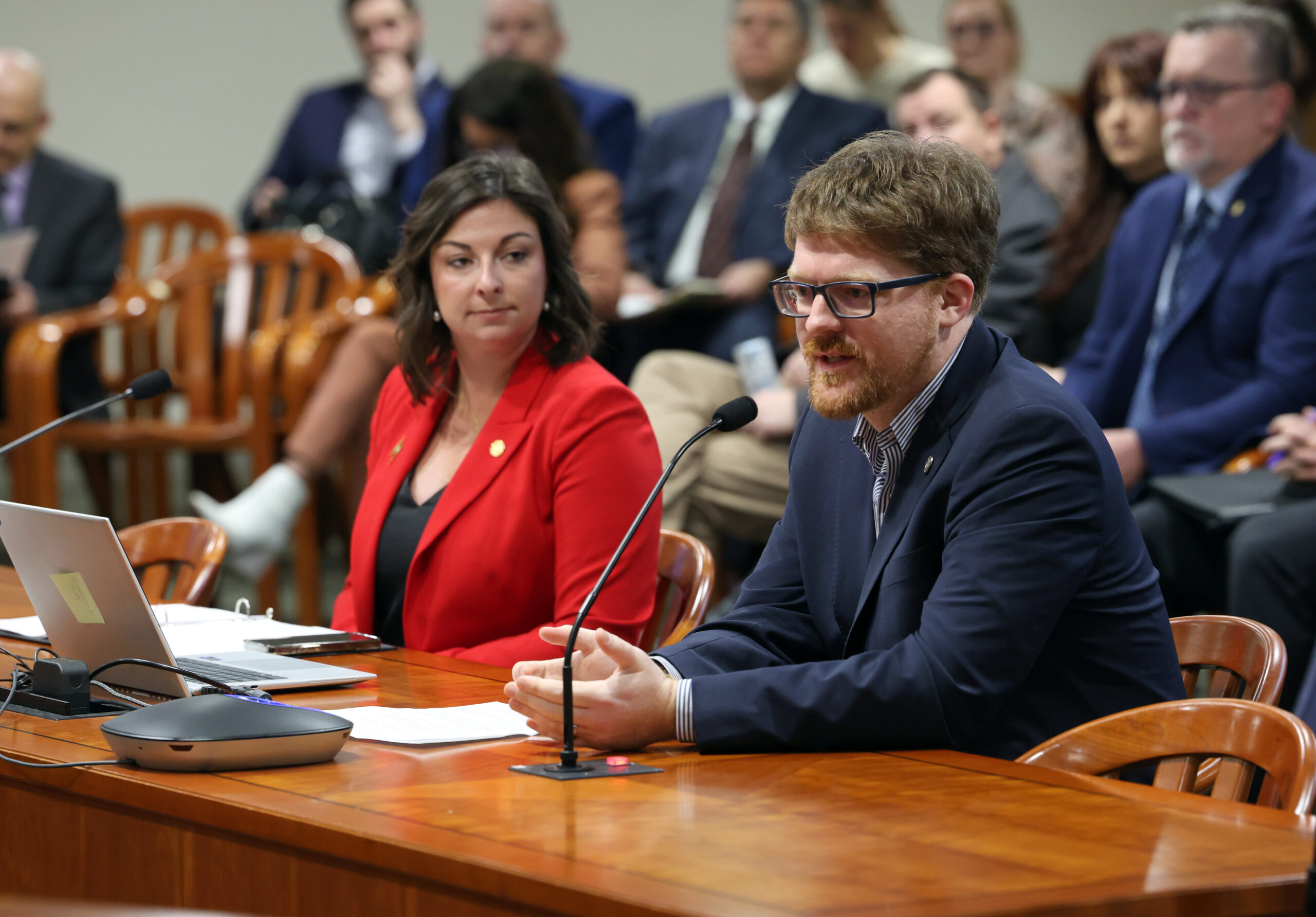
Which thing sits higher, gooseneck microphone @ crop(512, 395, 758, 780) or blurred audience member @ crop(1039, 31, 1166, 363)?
blurred audience member @ crop(1039, 31, 1166, 363)

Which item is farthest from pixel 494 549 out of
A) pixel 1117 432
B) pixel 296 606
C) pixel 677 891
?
pixel 296 606

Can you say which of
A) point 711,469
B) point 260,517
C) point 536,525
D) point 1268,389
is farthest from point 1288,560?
point 260,517

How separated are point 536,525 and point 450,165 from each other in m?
1.91

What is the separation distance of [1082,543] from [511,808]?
66 centimetres

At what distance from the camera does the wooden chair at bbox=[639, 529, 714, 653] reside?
221 cm

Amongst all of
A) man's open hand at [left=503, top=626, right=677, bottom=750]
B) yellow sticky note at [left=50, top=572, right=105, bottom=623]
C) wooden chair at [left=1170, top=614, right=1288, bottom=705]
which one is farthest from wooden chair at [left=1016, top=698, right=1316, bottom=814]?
yellow sticky note at [left=50, top=572, right=105, bottom=623]

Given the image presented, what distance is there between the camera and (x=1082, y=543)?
156cm

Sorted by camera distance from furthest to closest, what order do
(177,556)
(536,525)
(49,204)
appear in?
(49,204)
(177,556)
(536,525)

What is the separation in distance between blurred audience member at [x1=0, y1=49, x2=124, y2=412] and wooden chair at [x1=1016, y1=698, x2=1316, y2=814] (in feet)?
13.5

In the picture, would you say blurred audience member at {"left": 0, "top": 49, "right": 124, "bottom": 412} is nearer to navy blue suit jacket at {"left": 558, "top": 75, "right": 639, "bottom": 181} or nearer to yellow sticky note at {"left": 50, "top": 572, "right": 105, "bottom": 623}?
navy blue suit jacket at {"left": 558, "top": 75, "right": 639, "bottom": 181}

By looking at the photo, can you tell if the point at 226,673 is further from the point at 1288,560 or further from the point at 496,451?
the point at 1288,560

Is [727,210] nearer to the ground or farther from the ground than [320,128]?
nearer to the ground

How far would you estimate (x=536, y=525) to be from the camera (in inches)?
88.9

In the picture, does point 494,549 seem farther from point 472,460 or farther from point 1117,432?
point 1117,432
